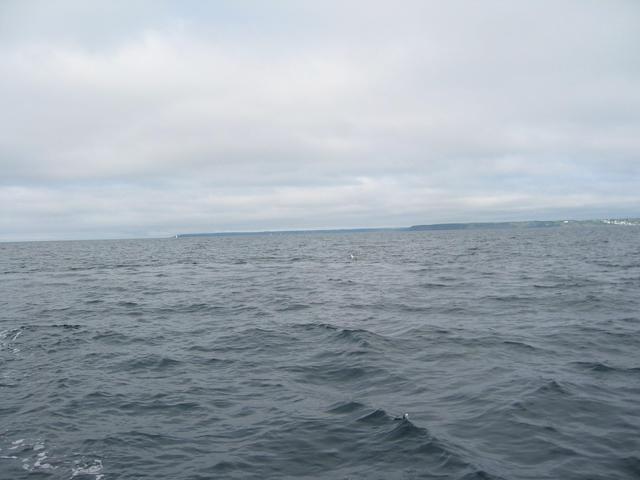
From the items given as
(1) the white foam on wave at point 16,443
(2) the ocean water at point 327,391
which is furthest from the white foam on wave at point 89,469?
(1) the white foam on wave at point 16,443

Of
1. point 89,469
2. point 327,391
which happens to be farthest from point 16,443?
point 327,391

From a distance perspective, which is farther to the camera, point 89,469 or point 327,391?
point 327,391

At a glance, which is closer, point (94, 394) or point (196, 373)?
point (94, 394)

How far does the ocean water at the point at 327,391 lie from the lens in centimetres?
802

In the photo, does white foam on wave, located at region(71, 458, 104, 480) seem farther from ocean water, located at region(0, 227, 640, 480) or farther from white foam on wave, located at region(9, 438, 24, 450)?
white foam on wave, located at region(9, 438, 24, 450)

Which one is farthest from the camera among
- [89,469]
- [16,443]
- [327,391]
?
[327,391]

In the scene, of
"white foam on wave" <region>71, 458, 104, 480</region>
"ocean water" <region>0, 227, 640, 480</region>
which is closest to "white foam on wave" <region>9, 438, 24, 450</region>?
"ocean water" <region>0, 227, 640, 480</region>

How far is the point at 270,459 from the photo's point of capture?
819 centimetres

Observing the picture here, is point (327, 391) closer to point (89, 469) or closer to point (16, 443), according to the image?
point (89, 469)

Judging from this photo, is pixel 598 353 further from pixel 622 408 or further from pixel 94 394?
pixel 94 394

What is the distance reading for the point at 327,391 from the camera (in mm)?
11273

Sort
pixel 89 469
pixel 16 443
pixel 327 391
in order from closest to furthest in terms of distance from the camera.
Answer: pixel 89 469 < pixel 16 443 < pixel 327 391

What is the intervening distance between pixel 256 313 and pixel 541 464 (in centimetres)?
1571

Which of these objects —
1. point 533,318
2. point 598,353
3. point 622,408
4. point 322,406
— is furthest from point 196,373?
point 533,318
